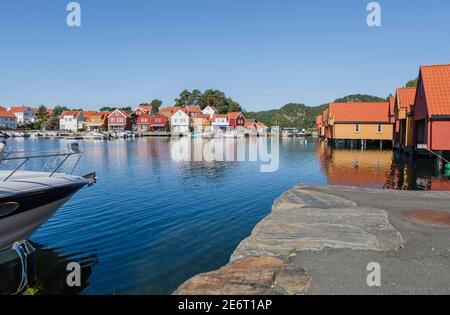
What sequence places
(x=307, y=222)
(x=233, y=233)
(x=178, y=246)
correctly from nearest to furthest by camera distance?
(x=307, y=222)
(x=178, y=246)
(x=233, y=233)

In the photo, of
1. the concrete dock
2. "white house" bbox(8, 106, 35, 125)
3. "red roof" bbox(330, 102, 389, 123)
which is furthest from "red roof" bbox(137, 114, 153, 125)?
Result: the concrete dock

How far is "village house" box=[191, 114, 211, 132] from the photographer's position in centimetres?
12320


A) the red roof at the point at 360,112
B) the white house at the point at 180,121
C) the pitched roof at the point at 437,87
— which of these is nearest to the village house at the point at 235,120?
the white house at the point at 180,121

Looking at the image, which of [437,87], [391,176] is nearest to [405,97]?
[437,87]

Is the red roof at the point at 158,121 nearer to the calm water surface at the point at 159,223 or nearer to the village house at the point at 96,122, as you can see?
the village house at the point at 96,122

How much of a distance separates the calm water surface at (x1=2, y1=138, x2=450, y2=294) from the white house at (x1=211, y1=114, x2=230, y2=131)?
101 m

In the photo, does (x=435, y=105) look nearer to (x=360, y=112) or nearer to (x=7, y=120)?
(x=360, y=112)

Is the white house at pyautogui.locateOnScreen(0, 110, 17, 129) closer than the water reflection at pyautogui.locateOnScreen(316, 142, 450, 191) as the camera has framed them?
No

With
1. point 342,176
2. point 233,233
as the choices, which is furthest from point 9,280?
point 342,176

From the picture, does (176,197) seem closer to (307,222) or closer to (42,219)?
(42,219)

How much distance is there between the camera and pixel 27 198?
30.5 feet

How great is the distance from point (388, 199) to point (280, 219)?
523 centimetres

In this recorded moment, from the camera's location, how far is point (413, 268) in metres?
→ 6.59

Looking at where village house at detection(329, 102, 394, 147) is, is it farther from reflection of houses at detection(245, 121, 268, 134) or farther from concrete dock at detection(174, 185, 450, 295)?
reflection of houses at detection(245, 121, 268, 134)
